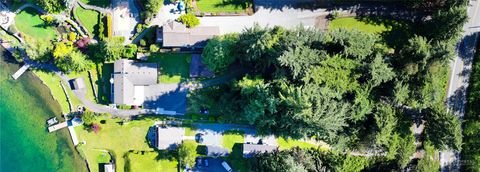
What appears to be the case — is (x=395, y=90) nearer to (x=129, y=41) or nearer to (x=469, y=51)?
(x=469, y=51)

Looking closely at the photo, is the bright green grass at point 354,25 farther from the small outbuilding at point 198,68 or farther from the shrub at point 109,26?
the shrub at point 109,26

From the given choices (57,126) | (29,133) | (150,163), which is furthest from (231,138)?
(29,133)

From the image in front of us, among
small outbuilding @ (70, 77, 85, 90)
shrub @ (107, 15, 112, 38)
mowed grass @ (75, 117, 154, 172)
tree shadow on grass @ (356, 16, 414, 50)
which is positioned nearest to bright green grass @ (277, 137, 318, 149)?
tree shadow on grass @ (356, 16, 414, 50)

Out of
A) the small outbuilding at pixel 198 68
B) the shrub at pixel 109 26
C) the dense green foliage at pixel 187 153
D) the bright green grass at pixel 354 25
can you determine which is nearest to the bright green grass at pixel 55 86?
the shrub at pixel 109 26

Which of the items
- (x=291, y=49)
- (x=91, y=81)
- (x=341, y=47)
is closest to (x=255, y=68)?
(x=291, y=49)

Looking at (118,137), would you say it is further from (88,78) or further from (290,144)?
(290,144)

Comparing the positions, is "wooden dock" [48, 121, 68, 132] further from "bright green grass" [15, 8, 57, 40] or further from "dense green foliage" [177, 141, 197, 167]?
"dense green foliage" [177, 141, 197, 167]
